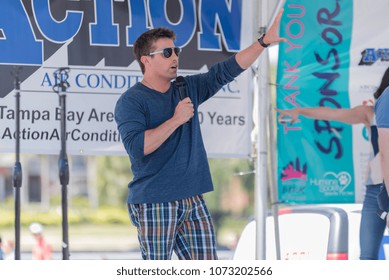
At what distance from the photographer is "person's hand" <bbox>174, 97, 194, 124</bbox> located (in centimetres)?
436

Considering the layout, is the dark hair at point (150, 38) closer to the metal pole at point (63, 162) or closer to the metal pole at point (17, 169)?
the metal pole at point (63, 162)

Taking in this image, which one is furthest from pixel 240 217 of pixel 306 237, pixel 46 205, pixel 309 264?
pixel 309 264

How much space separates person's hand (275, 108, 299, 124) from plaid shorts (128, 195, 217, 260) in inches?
62.9

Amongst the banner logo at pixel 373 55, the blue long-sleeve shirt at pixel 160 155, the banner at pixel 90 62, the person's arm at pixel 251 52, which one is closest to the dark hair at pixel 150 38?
the blue long-sleeve shirt at pixel 160 155

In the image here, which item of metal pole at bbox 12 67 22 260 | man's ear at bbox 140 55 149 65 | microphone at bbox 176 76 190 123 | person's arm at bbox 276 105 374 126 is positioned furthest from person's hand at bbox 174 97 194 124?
person's arm at bbox 276 105 374 126

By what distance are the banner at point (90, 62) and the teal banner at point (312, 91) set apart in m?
0.38

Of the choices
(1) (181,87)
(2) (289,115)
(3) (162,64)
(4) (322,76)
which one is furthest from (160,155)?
(4) (322,76)

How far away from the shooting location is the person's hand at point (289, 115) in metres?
5.98

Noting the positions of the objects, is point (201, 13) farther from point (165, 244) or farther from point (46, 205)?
point (46, 205)

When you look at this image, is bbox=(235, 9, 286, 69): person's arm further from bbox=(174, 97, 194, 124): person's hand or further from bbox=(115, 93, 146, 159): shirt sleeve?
bbox=(115, 93, 146, 159): shirt sleeve

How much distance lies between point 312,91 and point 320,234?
943mm

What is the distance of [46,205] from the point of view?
3578 cm

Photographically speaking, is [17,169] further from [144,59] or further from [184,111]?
[184,111]

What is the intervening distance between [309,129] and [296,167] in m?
0.27
